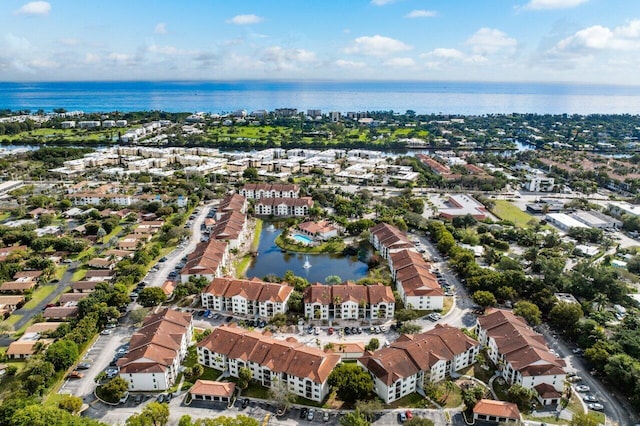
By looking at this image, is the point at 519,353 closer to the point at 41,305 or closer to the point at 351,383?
the point at 351,383

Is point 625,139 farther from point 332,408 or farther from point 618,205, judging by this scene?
point 332,408

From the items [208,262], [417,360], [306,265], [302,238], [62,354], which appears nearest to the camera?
[417,360]

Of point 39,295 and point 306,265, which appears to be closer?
point 39,295

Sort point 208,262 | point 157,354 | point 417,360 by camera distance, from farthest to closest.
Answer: point 208,262 → point 157,354 → point 417,360

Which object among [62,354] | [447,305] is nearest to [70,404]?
[62,354]

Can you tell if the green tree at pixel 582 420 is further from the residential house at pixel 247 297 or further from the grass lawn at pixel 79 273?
the grass lawn at pixel 79 273

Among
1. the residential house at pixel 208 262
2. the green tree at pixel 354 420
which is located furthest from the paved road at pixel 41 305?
the green tree at pixel 354 420
